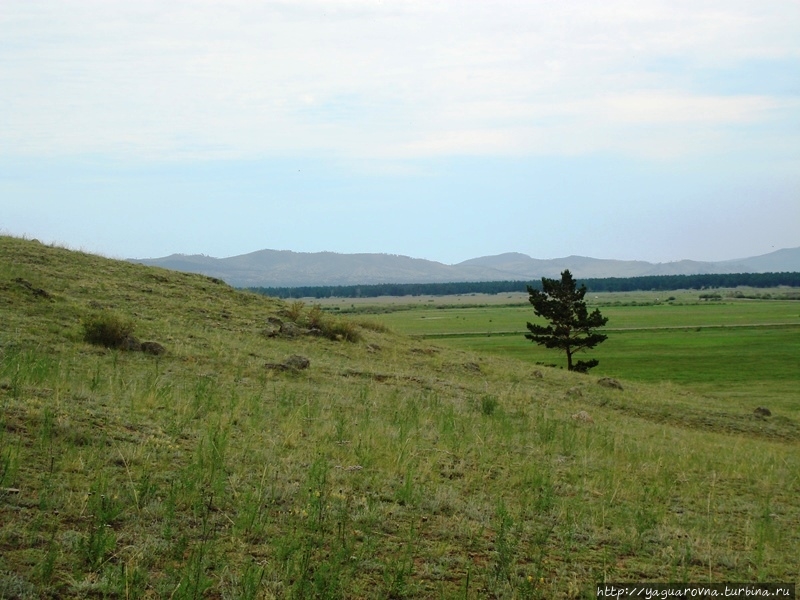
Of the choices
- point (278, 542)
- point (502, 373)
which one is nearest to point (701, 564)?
point (278, 542)

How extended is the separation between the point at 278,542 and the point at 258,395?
22.7ft

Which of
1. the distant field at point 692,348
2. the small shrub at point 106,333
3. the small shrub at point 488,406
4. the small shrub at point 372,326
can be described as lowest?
the distant field at point 692,348

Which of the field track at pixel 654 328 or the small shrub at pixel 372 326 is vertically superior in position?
the small shrub at pixel 372 326

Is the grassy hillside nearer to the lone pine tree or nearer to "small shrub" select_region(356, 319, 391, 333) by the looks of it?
"small shrub" select_region(356, 319, 391, 333)

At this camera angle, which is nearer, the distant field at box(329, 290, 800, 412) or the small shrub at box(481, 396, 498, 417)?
the small shrub at box(481, 396, 498, 417)

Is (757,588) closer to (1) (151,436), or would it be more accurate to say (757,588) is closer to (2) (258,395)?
(1) (151,436)

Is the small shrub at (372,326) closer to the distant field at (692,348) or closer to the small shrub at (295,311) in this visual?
the distant field at (692,348)

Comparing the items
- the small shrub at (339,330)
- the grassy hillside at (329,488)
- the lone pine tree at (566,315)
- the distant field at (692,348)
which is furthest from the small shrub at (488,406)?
the lone pine tree at (566,315)

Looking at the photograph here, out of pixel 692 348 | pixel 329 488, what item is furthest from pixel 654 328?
pixel 329 488

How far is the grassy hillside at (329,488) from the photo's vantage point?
6.15m

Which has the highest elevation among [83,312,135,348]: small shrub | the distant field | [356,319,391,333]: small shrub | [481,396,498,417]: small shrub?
[83,312,135,348]: small shrub

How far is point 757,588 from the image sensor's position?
7.07 metres

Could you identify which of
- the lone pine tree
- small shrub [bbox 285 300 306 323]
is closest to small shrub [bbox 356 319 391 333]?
small shrub [bbox 285 300 306 323]

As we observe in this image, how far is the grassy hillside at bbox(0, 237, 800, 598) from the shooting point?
6152mm
